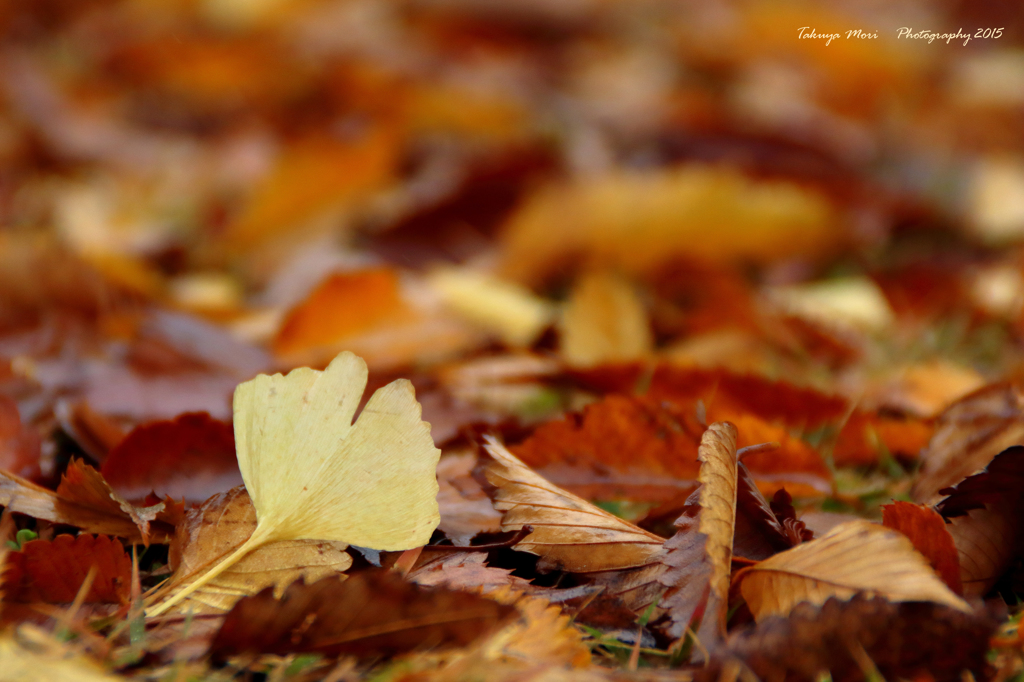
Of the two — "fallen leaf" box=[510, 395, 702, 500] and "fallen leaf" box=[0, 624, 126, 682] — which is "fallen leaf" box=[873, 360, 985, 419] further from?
"fallen leaf" box=[0, 624, 126, 682]

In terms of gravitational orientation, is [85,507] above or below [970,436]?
above

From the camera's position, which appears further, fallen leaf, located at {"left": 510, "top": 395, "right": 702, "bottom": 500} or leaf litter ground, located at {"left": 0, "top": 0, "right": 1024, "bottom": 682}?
fallen leaf, located at {"left": 510, "top": 395, "right": 702, "bottom": 500}

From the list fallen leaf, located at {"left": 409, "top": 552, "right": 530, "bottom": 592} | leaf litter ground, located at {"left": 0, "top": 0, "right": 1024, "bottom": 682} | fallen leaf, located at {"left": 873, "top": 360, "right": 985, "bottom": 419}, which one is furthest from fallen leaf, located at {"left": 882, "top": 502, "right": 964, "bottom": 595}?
fallen leaf, located at {"left": 873, "top": 360, "right": 985, "bottom": 419}

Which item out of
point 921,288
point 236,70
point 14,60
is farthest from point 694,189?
point 14,60

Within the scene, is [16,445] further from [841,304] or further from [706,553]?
[841,304]

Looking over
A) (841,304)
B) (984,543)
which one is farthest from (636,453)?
(841,304)

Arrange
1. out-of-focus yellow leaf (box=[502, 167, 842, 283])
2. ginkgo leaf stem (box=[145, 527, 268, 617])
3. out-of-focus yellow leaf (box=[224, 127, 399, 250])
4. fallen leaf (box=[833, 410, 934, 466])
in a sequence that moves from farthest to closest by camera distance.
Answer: out-of-focus yellow leaf (box=[224, 127, 399, 250])
out-of-focus yellow leaf (box=[502, 167, 842, 283])
fallen leaf (box=[833, 410, 934, 466])
ginkgo leaf stem (box=[145, 527, 268, 617])

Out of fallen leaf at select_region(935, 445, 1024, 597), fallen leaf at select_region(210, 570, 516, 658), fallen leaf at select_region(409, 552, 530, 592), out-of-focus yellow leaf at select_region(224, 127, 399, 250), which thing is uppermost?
out-of-focus yellow leaf at select_region(224, 127, 399, 250)
